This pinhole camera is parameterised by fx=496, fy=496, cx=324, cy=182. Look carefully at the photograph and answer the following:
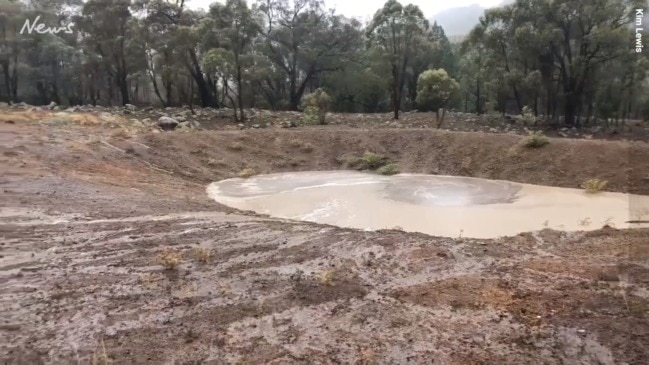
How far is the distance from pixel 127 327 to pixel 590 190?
12.8 metres

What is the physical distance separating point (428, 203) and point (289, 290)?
756cm

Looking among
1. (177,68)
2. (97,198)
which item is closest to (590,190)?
(97,198)

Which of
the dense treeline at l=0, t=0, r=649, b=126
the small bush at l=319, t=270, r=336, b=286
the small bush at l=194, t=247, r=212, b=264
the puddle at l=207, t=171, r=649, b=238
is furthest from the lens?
the dense treeline at l=0, t=0, r=649, b=126

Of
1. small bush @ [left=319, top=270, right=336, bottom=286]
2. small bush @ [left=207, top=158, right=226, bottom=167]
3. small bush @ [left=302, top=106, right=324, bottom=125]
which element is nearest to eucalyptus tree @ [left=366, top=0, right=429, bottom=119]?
small bush @ [left=302, top=106, right=324, bottom=125]

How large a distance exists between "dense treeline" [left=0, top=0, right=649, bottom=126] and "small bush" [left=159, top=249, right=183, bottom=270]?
1672cm

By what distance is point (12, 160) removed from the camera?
36.9 feet

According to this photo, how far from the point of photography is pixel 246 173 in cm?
1622

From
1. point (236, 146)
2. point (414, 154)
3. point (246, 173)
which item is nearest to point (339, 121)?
point (414, 154)

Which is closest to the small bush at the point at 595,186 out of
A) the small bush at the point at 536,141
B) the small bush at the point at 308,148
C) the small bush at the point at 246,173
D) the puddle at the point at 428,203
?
the puddle at the point at 428,203

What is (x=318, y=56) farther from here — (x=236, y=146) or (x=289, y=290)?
(x=289, y=290)

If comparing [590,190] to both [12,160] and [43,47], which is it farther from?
[43,47]

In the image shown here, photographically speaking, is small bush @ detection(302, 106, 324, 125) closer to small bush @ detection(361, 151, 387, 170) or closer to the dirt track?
small bush @ detection(361, 151, 387, 170)

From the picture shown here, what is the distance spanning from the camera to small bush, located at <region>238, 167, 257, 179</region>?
16172 mm

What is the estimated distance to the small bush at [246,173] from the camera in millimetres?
16172
